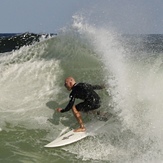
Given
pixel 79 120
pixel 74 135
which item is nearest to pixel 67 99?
pixel 79 120

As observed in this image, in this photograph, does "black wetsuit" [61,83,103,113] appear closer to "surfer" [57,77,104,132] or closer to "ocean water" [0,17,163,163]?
"surfer" [57,77,104,132]

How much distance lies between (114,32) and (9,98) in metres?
4.88

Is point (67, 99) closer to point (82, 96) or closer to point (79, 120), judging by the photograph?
point (82, 96)

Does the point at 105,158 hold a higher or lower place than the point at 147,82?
lower

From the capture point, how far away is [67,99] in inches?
432

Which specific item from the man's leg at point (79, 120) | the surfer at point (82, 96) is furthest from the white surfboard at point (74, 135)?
the surfer at point (82, 96)

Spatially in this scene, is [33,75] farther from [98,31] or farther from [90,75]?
[98,31]

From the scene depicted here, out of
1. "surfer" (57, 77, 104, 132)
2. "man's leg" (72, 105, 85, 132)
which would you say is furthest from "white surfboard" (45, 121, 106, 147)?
"surfer" (57, 77, 104, 132)

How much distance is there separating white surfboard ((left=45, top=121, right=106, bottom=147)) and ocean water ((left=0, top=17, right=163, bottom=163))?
126 mm

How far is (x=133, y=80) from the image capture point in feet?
34.3

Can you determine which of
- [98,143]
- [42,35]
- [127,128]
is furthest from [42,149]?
[42,35]

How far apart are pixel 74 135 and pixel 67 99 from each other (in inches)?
93.9

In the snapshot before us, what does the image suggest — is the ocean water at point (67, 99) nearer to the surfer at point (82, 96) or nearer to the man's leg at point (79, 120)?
the man's leg at point (79, 120)

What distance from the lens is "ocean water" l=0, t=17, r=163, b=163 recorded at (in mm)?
→ 8031
